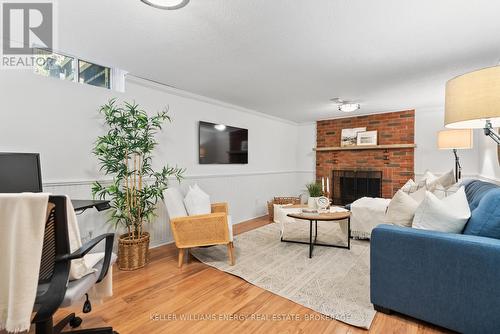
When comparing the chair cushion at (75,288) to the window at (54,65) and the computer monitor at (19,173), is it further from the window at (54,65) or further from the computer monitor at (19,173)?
the window at (54,65)

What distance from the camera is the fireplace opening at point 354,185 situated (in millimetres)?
5129

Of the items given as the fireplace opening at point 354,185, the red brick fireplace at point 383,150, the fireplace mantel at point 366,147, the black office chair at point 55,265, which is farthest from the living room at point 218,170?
the fireplace opening at point 354,185

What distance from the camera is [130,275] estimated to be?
2434 mm

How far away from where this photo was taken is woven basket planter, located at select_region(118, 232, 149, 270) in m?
2.54

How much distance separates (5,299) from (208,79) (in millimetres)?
2671

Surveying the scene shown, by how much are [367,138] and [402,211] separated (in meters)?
3.36

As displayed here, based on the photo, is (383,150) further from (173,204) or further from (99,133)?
(99,133)

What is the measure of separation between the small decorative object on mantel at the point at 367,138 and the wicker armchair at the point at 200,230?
387 centimetres

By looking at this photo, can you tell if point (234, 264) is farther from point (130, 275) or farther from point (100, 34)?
point (100, 34)

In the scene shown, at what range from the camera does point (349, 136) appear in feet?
17.7

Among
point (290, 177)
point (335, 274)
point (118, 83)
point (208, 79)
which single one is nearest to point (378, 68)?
point (208, 79)

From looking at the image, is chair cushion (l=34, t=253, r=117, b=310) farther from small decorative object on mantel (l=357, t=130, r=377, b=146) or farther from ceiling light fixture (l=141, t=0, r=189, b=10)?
small decorative object on mantel (l=357, t=130, r=377, b=146)

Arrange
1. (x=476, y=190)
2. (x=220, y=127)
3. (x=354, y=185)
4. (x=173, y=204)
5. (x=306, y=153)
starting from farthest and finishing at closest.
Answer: (x=306, y=153), (x=354, y=185), (x=220, y=127), (x=173, y=204), (x=476, y=190)

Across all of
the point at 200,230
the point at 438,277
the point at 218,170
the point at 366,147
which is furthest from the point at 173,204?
the point at 366,147
